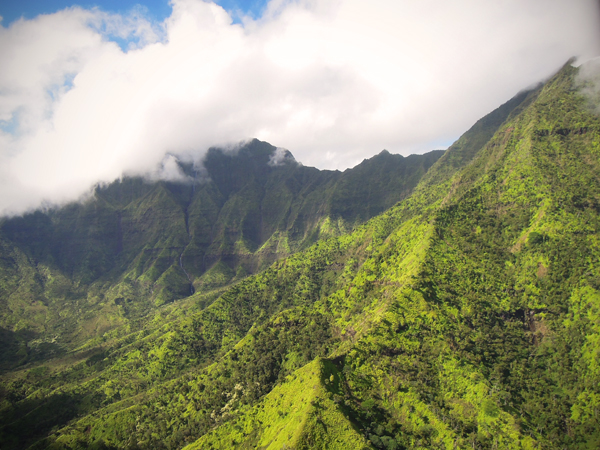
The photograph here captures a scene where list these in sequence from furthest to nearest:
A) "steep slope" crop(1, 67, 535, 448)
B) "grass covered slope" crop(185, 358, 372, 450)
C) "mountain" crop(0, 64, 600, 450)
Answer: "steep slope" crop(1, 67, 535, 448), "mountain" crop(0, 64, 600, 450), "grass covered slope" crop(185, 358, 372, 450)

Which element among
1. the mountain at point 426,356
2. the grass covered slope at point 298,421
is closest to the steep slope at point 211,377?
the mountain at point 426,356

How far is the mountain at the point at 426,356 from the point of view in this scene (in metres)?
86.5

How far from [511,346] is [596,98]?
16460 cm

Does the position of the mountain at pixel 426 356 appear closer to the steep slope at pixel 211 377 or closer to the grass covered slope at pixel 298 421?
the grass covered slope at pixel 298 421

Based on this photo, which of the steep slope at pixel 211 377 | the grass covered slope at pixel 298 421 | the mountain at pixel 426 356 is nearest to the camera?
the grass covered slope at pixel 298 421

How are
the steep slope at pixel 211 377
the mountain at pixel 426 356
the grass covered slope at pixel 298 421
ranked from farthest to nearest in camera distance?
1. the steep slope at pixel 211 377
2. the mountain at pixel 426 356
3. the grass covered slope at pixel 298 421

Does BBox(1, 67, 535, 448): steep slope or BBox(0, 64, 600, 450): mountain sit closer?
BBox(0, 64, 600, 450): mountain

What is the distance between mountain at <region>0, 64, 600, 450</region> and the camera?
86.5 meters

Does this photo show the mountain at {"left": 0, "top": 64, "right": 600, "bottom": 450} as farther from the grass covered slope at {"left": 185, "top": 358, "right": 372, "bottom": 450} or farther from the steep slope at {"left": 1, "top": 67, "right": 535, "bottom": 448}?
the steep slope at {"left": 1, "top": 67, "right": 535, "bottom": 448}

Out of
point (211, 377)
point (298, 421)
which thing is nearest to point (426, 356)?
point (298, 421)

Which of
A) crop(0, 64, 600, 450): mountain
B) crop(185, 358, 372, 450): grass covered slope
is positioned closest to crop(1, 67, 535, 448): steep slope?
crop(0, 64, 600, 450): mountain

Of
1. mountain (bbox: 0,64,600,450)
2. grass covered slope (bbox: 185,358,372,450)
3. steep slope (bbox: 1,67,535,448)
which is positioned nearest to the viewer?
grass covered slope (bbox: 185,358,372,450)

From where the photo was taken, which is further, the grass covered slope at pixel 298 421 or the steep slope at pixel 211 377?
the steep slope at pixel 211 377

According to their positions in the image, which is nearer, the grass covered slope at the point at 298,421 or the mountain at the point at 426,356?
the grass covered slope at the point at 298,421
